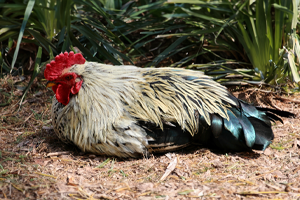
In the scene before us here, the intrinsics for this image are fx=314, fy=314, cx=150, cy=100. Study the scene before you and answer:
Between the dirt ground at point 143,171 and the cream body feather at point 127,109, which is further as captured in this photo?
the cream body feather at point 127,109

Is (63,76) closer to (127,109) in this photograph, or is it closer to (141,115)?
(127,109)

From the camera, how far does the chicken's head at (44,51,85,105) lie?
3.21m

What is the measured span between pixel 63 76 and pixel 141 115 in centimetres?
90

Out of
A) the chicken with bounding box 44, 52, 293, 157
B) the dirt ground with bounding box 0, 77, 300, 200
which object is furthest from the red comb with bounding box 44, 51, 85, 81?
the dirt ground with bounding box 0, 77, 300, 200

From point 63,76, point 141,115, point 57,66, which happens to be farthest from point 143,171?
point 57,66

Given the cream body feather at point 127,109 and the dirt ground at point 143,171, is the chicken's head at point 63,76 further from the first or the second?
the dirt ground at point 143,171

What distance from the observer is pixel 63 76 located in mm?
3217

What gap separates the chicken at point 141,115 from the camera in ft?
10.3

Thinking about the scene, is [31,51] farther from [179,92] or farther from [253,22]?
[253,22]

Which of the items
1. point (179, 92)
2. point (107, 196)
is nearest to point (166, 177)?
point (107, 196)

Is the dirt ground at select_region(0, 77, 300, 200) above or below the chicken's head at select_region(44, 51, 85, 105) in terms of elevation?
below

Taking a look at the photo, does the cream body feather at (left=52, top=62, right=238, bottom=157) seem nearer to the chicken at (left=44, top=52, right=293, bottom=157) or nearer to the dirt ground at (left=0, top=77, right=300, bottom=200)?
the chicken at (left=44, top=52, right=293, bottom=157)

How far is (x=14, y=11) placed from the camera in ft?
16.6

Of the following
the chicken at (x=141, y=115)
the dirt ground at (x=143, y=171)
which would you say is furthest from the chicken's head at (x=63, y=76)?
the dirt ground at (x=143, y=171)
